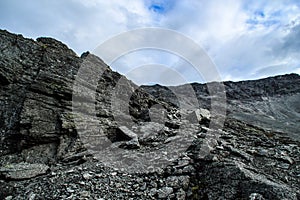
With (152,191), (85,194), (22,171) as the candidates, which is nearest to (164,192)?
(152,191)

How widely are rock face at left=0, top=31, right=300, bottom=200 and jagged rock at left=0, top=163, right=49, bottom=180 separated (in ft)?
0.12

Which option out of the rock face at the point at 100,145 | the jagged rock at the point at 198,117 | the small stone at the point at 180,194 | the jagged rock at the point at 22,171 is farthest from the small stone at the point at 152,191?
the jagged rock at the point at 198,117

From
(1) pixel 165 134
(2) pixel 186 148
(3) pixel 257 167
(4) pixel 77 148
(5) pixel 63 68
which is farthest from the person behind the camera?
(5) pixel 63 68

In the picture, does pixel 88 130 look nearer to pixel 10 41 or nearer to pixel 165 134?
pixel 165 134

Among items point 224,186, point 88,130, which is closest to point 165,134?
point 88,130

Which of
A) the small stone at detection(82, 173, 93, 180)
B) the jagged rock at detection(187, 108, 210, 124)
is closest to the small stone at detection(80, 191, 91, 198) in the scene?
the small stone at detection(82, 173, 93, 180)

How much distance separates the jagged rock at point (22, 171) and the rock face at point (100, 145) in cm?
4

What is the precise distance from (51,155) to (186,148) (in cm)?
666

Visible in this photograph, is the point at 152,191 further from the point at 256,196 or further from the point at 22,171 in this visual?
the point at 22,171

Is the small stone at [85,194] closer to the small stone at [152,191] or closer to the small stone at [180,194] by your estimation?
the small stone at [152,191]

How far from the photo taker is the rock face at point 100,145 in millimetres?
7387

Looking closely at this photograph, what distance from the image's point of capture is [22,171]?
866 centimetres

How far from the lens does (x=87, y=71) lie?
14.7 metres

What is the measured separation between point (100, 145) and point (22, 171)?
3.94 metres
